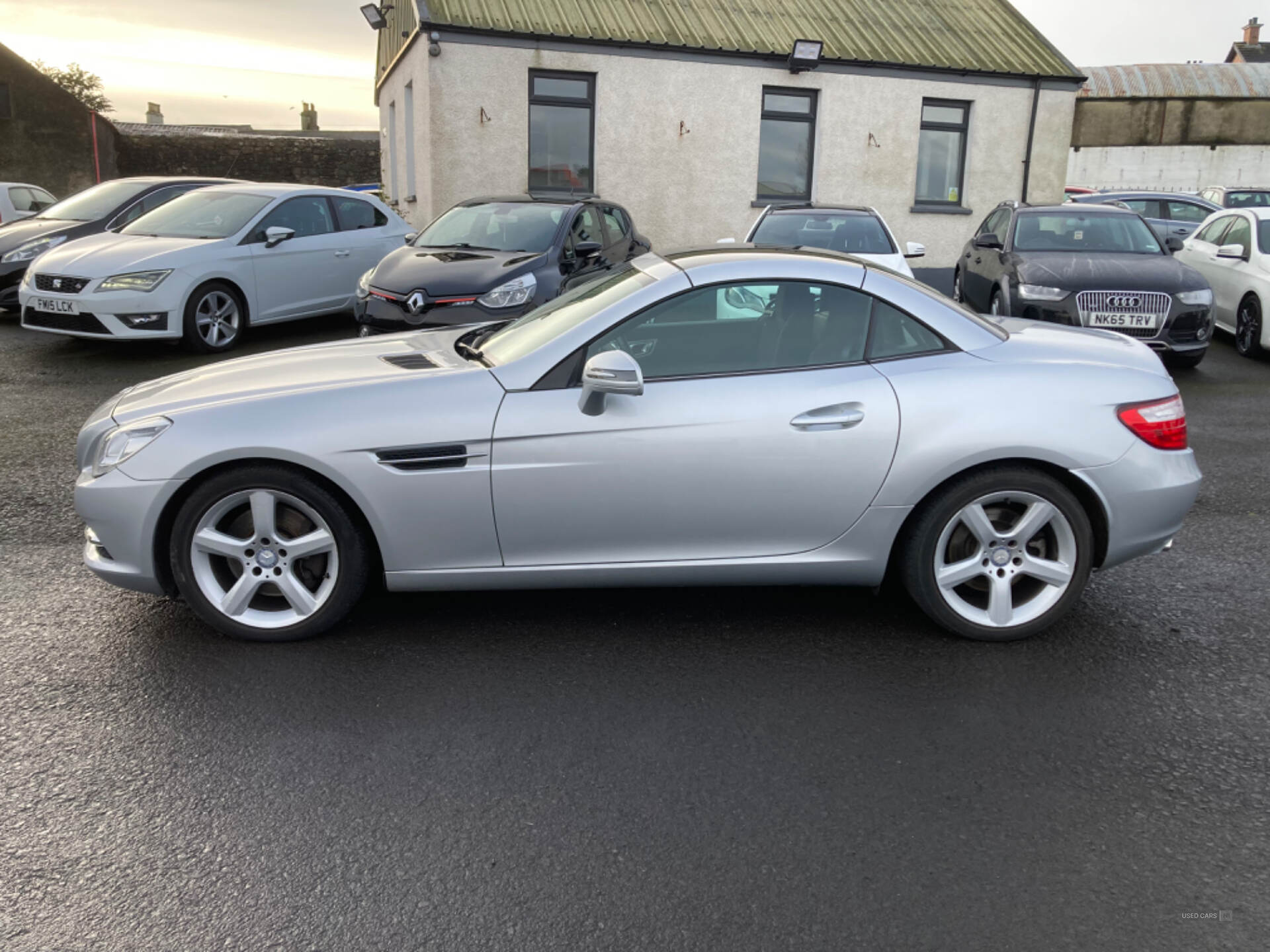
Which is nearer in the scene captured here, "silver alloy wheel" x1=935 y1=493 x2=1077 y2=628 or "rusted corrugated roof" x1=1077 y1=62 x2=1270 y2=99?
"silver alloy wheel" x1=935 y1=493 x2=1077 y2=628

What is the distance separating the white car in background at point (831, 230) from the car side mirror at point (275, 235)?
4832 millimetres

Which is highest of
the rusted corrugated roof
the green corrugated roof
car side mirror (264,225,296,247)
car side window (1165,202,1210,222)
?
the rusted corrugated roof

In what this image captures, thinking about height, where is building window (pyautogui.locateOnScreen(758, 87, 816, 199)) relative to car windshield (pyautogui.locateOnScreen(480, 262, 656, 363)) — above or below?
above

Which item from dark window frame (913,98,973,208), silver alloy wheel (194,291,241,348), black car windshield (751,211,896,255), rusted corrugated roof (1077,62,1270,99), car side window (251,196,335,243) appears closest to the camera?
silver alloy wheel (194,291,241,348)

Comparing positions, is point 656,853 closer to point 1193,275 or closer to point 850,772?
point 850,772

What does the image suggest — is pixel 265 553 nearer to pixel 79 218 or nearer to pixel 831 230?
pixel 831 230

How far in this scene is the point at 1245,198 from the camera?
65.0 ft

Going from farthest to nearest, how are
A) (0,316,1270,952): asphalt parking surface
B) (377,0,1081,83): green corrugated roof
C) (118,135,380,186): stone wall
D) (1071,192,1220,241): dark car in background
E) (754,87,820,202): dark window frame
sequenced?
(118,135,380,186): stone wall
(1071,192,1220,241): dark car in background
(754,87,820,202): dark window frame
(377,0,1081,83): green corrugated roof
(0,316,1270,952): asphalt parking surface

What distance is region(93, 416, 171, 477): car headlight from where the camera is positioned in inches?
157

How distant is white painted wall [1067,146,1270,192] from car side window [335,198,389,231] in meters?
26.4

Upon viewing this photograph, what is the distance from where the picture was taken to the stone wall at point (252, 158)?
112 feet

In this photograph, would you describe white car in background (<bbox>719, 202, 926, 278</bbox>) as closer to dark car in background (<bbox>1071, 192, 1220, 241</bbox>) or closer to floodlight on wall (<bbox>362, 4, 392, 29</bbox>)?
dark car in background (<bbox>1071, 192, 1220, 241</bbox>)

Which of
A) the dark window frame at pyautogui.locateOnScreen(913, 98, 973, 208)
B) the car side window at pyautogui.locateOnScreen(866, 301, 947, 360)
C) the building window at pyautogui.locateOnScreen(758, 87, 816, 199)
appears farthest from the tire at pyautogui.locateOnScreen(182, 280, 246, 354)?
the dark window frame at pyautogui.locateOnScreen(913, 98, 973, 208)

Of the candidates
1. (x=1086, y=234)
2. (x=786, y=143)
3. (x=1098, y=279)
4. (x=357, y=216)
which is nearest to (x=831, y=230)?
(x=1086, y=234)
